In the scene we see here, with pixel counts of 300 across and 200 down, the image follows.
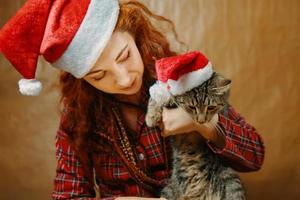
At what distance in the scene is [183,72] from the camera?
2.62 feet

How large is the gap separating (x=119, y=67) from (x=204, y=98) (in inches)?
6.6

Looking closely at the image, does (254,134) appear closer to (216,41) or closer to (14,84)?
(216,41)

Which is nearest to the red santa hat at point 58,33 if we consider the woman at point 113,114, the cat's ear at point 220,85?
the woman at point 113,114

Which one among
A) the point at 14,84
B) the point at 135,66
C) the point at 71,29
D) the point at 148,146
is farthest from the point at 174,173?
the point at 14,84

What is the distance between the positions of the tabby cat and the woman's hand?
0.01 meters

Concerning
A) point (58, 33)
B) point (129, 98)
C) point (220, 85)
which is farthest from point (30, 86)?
point (220, 85)

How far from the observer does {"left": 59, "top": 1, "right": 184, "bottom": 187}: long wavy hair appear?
94 cm

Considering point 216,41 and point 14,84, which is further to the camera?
point 14,84

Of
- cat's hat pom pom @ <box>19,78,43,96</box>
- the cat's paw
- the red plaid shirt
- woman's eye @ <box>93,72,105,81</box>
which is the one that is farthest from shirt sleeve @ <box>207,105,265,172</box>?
cat's hat pom pom @ <box>19,78,43,96</box>

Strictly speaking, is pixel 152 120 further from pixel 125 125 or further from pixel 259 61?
pixel 259 61

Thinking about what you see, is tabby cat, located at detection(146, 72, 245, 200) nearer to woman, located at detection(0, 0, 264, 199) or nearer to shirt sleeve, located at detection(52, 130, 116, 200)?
woman, located at detection(0, 0, 264, 199)

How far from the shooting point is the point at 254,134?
94 cm

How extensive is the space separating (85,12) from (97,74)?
118 mm

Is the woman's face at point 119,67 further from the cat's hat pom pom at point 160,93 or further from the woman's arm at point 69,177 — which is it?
the woman's arm at point 69,177
